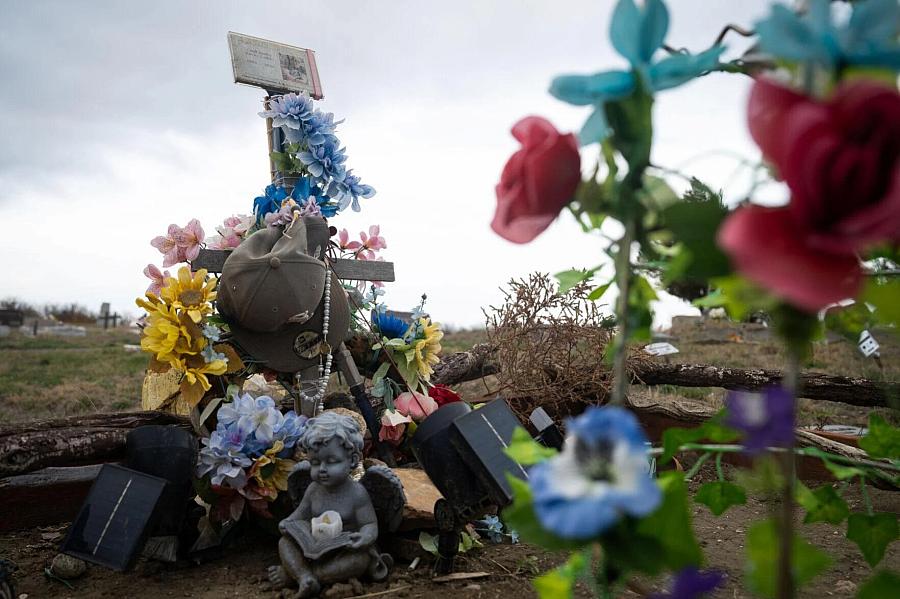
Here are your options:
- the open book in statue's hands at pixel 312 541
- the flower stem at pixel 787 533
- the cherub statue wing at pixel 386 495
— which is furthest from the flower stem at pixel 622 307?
the cherub statue wing at pixel 386 495

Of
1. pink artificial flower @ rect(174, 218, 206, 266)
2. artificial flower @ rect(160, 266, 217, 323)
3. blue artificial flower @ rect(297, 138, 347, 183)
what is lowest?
artificial flower @ rect(160, 266, 217, 323)

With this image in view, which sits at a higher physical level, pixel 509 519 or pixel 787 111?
pixel 787 111

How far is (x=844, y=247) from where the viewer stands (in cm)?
51

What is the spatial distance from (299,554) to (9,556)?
1.40 m

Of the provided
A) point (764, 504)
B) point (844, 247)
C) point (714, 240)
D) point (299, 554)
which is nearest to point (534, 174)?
point (714, 240)

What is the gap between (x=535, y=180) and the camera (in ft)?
2.38

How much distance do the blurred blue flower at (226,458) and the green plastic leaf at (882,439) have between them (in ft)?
7.10

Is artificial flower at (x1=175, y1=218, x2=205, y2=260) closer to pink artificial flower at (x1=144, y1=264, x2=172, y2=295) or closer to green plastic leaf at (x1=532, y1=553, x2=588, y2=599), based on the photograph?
pink artificial flower at (x1=144, y1=264, x2=172, y2=295)

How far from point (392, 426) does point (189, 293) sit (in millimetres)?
1084

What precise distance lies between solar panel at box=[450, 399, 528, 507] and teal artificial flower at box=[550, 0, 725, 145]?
1341mm

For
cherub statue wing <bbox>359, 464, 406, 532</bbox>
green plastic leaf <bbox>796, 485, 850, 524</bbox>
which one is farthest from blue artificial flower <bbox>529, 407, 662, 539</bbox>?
cherub statue wing <bbox>359, 464, 406, 532</bbox>

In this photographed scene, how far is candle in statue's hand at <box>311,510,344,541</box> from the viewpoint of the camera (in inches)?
94.0

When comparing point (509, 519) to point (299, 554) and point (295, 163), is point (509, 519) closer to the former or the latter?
point (299, 554)

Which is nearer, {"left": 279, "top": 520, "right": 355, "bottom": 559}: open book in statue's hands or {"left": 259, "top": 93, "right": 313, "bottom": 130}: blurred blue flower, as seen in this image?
{"left": 279, "top": 520, "right": 355, "bottom": 559}: open book in statue's hands
